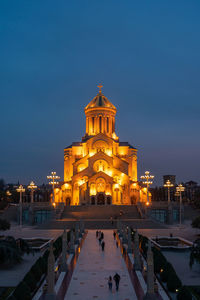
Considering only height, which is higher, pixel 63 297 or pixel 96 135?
pixel 96 135

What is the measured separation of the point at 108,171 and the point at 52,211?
16110 millimetres

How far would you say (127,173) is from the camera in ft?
210

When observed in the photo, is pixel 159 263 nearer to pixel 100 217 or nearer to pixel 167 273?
pixel 167 273

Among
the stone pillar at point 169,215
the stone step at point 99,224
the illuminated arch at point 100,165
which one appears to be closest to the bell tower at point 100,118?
the illuminated arch at point 100,165

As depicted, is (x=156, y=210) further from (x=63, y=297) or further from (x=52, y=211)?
(x=63, y=297)

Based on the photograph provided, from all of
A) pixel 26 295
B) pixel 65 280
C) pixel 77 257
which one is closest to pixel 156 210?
pixel 77 257

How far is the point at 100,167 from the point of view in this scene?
63.2 m

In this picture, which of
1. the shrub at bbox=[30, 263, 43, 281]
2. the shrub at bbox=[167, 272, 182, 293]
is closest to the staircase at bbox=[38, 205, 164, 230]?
the shrub at bbox=[30, 263, 43, 281]

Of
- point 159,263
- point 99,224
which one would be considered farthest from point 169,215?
point 159,263

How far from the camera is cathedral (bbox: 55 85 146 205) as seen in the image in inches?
A: 2351

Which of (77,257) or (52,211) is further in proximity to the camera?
(52,211)

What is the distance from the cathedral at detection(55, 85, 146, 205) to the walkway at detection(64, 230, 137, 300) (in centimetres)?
3072

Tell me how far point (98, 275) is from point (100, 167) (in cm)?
4420

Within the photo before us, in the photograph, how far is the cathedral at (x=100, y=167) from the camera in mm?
59719
